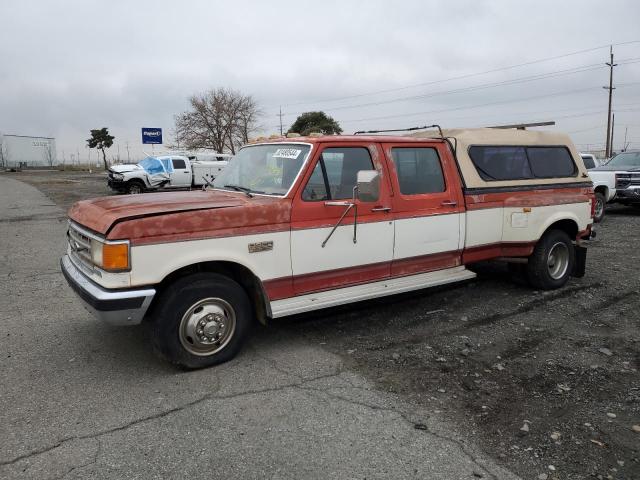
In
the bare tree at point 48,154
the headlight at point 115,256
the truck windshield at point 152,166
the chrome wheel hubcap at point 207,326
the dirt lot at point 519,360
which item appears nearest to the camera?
the dirt lot at point 519,360

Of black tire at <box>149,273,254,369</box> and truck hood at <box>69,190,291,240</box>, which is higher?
truck hood at <box>69,190,291,240</box>

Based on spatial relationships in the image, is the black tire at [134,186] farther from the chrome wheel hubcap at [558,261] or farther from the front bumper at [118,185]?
the chrome wheel hubcap at [558,261]

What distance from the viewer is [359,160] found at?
4.81 metres

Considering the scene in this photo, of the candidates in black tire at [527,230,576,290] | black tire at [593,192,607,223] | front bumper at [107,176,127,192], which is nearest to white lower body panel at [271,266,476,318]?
black tire at [527,230,576,290]

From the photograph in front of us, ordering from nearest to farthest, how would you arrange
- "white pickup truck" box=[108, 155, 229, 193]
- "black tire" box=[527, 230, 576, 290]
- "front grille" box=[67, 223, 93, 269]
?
"front grille" box=[67, 223, 93, 269]
"black tire" box=[527, 230, 576, 290]
"white pickup truck" box=[108, 155, 229, 193]

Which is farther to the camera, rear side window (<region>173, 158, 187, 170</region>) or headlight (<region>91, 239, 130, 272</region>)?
rear side window (<region>173, 158, 187, 170</region>)

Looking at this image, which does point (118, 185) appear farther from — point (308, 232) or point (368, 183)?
point (368, 183)

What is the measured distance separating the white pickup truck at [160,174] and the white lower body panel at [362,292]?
61.7 feet

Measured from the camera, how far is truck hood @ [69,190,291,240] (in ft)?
12.0

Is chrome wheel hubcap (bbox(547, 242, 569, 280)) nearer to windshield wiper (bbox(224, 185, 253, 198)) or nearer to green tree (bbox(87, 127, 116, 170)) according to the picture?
windshield wiper (bbox(224, 185, 253, 198))

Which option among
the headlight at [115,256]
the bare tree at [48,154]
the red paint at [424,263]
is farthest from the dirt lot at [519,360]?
the bare tree at [48,154]

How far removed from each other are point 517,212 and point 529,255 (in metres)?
0.63

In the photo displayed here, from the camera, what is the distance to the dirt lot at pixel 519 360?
3.10m

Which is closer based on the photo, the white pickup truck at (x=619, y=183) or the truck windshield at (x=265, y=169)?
the truck windshield at (x=265, y=169)
